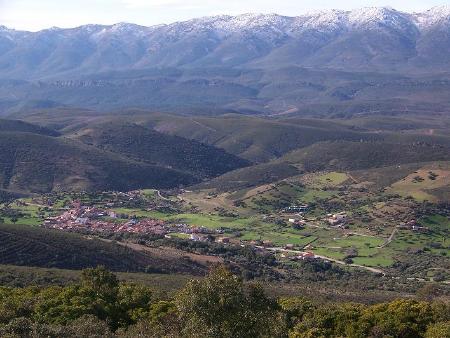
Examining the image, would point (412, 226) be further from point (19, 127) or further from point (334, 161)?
point (19, 127)

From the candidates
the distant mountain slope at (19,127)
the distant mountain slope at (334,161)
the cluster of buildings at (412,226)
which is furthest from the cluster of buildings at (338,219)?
the distant mountain slope at (19,127)

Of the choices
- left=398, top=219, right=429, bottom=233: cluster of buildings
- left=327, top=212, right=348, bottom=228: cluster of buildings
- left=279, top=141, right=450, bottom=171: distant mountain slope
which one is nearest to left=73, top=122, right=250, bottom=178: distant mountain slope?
left=279, top=141, right=450, bottom=171: distant mountain slope

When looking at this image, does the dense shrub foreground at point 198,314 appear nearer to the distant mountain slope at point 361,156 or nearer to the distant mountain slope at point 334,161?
the distant mountain slope at point 334,161

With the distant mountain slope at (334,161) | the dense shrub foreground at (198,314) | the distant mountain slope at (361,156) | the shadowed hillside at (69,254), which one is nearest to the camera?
the dense shrub foreground at (198,314)

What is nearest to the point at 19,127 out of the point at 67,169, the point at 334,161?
the point at 67,169

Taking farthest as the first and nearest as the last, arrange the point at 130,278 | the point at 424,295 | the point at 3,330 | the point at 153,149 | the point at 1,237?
the point at 153,149 → the point at 1,237 → the point at 130,278 → the point at 424,295 → the point at 3,330

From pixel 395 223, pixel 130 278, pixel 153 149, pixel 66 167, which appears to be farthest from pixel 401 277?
pixel 153 149

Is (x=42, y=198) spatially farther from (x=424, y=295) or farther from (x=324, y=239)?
(x=424, y=295)
